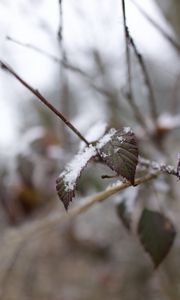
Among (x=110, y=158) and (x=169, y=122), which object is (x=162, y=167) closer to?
(x=110, y=158)

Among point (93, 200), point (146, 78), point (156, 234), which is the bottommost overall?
point (156, 234)

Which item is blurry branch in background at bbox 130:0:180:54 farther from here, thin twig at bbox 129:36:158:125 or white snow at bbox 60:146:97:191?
white snow at bbox 60:146:97:191

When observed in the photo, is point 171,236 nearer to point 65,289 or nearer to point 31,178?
point 31,178

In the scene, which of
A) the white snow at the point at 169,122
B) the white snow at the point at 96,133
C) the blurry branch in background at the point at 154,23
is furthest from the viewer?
the white snow at the point at 169,122

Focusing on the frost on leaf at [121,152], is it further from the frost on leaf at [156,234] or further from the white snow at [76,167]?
the frost on leaf at [156,234]

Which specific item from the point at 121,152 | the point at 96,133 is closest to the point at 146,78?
the point at 96,133

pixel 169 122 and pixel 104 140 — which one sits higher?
pixel 169 122

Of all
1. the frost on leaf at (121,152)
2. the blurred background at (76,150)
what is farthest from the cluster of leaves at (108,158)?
the blurred background at (76,150)

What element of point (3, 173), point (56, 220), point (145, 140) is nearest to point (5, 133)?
point (3, 173)
